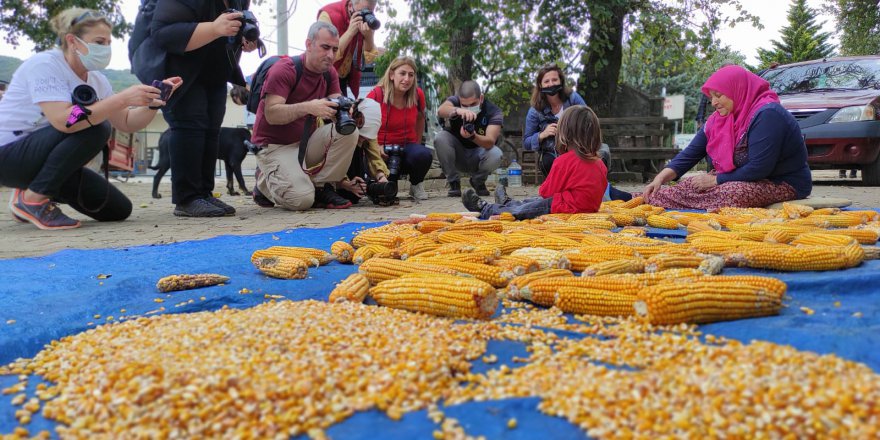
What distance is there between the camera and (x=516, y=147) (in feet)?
44.3

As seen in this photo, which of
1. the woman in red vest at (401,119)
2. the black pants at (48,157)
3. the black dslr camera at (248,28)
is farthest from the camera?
the woman in red vest at (401,119)

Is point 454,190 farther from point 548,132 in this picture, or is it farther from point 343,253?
point 343,253

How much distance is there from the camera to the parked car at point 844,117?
28.2 feet

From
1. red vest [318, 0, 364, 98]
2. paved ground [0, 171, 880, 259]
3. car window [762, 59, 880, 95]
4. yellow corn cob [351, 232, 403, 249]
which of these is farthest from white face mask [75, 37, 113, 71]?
car window [762, 59, 880, 95]

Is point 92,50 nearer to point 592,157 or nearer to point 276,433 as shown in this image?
point 592,157

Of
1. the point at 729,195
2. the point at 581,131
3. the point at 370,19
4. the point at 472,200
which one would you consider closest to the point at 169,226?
the point at 472,200

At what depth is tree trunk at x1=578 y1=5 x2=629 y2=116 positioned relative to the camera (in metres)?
10.8

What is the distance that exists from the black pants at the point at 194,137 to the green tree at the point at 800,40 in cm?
4132

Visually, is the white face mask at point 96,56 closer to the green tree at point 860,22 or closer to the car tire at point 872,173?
the car tire at point 872,173

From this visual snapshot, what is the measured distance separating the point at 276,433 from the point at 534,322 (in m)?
0.93

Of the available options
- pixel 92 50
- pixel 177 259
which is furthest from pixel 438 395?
pixel 92 50

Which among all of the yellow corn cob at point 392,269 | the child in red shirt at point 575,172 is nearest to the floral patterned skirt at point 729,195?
the child in red shirt at point 575,172

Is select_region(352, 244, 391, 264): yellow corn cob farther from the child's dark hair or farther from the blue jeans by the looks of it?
the child's dark hair

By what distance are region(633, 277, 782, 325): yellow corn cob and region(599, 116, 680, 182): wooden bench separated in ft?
32.3
